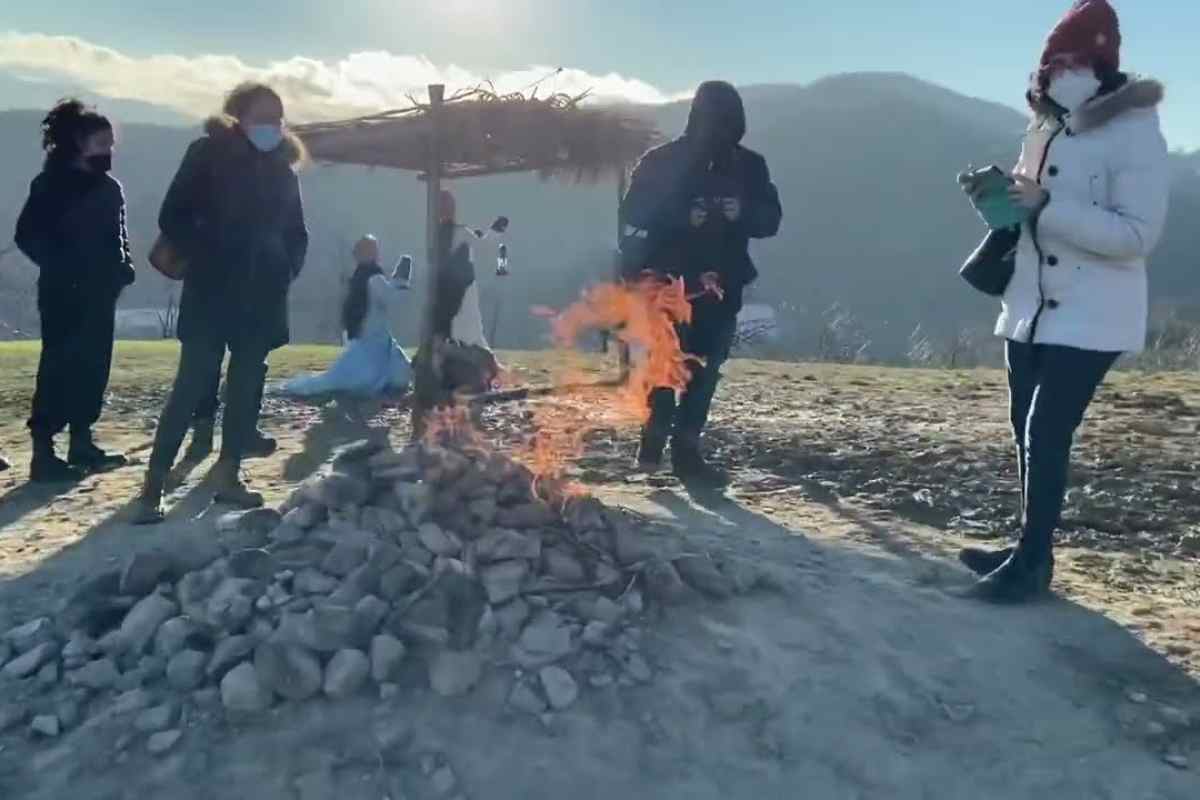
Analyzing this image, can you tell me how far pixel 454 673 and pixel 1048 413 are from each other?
2.14 metres

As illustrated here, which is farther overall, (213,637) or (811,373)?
(811,373)

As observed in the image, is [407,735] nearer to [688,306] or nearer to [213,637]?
[213,637]

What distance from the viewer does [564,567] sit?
3.56m

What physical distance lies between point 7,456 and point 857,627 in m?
5.49

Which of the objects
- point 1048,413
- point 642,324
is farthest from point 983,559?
point 642,324

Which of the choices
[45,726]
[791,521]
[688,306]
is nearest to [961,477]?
[791,521]

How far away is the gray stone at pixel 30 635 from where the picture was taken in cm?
334

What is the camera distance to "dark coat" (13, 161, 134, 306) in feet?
17.9

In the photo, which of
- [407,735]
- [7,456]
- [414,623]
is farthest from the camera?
[7,456]

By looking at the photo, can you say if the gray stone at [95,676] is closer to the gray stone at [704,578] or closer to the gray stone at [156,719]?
the gray stone at [156,719]

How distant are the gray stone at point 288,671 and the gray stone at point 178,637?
0.27 meters

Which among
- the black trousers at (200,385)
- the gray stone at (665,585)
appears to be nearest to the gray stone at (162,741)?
the gray stone at (665,585)

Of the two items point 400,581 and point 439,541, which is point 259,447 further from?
point 400,581

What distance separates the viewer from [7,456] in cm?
654
